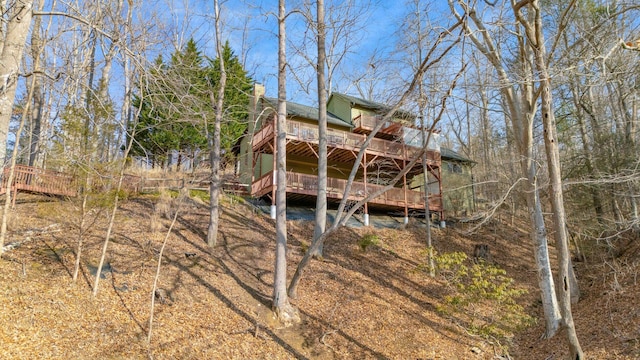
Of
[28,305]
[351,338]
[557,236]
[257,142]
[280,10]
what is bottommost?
[351,338]

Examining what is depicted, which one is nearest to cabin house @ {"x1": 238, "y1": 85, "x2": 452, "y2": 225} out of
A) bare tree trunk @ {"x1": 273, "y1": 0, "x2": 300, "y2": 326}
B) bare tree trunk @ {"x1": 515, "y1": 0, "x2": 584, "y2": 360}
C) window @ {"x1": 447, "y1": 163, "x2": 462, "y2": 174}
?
window @ {"x1": 447, "y1": 163, "x2": 462, "y2": 174}

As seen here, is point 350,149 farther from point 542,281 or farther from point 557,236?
point 557,236

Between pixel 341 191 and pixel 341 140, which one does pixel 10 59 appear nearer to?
pixel 341 191

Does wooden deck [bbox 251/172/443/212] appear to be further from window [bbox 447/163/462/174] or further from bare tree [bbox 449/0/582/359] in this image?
bare tree [bbox 449/0/582/359]

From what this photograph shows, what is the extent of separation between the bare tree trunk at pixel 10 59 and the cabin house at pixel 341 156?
1277cm

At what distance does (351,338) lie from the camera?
9430 mm

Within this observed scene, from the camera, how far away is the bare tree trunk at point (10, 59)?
450 cm

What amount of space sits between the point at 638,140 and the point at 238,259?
47.7 feet

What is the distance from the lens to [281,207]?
1054 centimetres

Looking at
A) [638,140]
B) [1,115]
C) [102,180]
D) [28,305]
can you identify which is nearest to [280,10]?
[102,180]

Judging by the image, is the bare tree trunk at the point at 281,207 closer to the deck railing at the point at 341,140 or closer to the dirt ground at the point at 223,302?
the dirt ground at the point at 223,302

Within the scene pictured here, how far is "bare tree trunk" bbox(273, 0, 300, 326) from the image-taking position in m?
9.66

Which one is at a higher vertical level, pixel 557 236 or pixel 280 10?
pixel 280 10

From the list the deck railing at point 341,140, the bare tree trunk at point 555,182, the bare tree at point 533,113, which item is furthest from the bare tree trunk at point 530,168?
the deck railing at point 341,140
